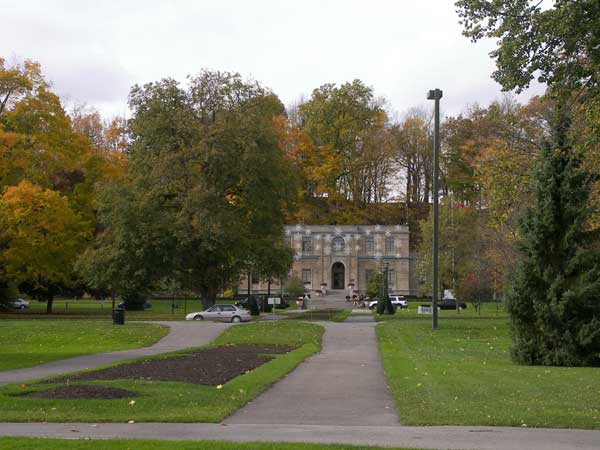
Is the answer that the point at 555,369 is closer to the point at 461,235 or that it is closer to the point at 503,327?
the point at 503,327

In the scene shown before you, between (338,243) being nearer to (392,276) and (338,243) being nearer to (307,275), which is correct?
(307,275)

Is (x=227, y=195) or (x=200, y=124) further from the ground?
(x=200, y=124)

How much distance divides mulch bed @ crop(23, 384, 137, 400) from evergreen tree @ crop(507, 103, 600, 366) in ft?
40.7

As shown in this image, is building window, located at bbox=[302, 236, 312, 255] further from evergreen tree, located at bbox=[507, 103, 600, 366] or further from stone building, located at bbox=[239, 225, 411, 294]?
evergreen tree, located at bbox=[507, 103, 600, 366]

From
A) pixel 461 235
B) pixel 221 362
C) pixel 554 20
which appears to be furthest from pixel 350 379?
pixel 461 235

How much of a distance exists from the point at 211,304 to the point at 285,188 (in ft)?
29.6

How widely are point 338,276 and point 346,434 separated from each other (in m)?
77.7

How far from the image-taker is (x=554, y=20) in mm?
15352

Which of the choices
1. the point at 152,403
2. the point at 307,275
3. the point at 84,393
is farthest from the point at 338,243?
the point at 152,403

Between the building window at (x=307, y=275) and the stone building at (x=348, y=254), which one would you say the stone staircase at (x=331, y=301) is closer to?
the stone building at (x=348, y=254)

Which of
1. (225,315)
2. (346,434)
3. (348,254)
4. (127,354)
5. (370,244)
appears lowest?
(127,354)

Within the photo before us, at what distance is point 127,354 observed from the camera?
2528 cm

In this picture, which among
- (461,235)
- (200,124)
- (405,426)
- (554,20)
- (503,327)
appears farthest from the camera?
(461,235)

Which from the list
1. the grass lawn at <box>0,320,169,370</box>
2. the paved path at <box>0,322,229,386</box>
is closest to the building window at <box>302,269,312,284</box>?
the paved path at <box>0,322,229,386</box>
